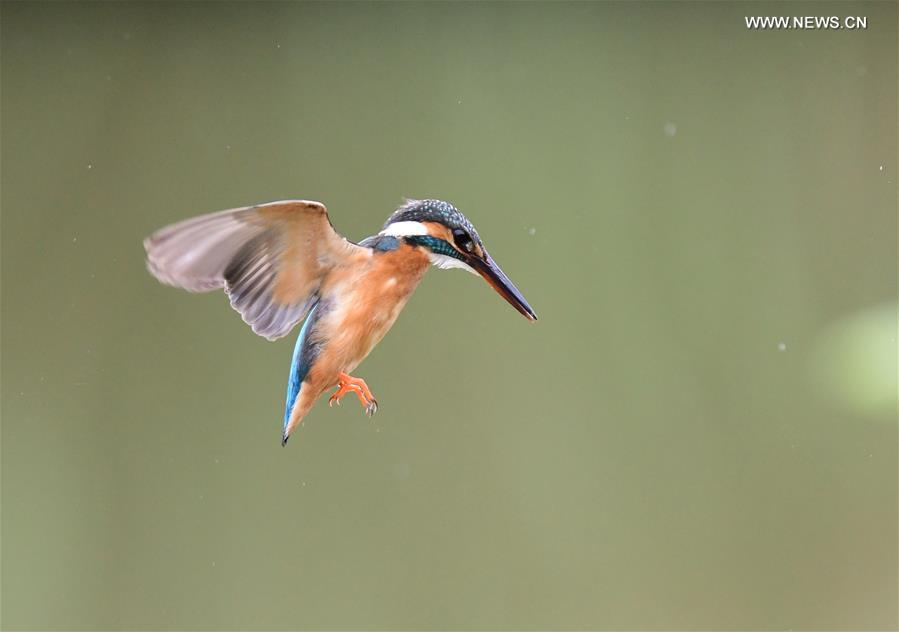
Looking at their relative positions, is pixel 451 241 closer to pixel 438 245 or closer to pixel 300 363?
pixel 438 245

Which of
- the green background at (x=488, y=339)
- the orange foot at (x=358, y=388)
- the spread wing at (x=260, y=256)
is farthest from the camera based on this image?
→ the green background at (x=488, y=339)

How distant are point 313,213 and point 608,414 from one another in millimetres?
820

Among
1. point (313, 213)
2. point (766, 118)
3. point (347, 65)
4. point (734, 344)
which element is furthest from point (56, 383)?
point (766, 118)

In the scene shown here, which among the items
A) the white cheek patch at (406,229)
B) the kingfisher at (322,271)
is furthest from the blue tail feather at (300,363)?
the white cheek patch at (406,229)

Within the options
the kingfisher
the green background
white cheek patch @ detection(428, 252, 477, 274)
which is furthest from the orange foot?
the green background

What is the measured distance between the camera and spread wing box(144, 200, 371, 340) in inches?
38.0

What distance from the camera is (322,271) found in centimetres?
108

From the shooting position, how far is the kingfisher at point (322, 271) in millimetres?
1005

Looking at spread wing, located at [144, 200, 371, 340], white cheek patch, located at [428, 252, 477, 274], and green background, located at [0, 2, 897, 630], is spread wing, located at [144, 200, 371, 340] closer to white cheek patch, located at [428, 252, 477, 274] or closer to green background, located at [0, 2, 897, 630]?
white cheek patch, located at [428, 252, 477, 274]

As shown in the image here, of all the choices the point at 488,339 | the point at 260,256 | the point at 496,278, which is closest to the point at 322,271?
the point at 260,256

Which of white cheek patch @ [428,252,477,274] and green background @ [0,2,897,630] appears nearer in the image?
white cheek patch @ [428,252,477,274]

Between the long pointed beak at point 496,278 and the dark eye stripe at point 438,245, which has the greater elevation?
the dark eye stripe at point 438,245

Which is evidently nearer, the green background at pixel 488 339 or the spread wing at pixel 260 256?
the spread wing at pixel 260 256

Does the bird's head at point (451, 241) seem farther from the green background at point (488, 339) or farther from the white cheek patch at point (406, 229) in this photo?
the green background at point (488, 339)
